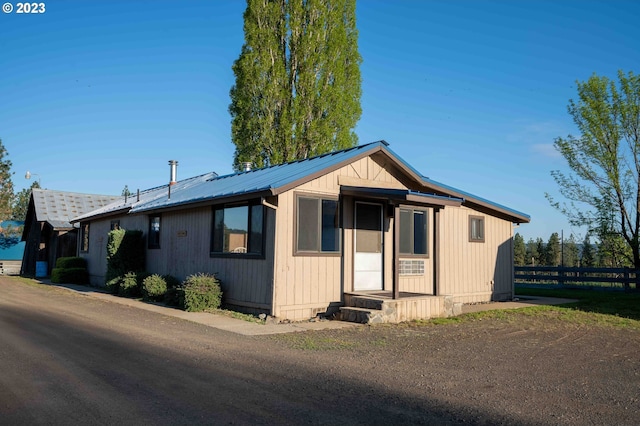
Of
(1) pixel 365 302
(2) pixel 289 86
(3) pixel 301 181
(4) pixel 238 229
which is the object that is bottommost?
(1) pixel 365 302

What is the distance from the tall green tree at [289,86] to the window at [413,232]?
1242 centimetres

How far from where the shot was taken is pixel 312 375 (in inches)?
248

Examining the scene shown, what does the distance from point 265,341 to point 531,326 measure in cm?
609

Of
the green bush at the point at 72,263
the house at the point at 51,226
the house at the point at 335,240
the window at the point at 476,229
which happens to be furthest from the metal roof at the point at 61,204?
the window at the point at 476,229

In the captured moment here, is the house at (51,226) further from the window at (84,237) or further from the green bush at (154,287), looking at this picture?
the green bush at (154,287)

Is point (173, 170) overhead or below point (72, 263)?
overhead

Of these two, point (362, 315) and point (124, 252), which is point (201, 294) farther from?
point (124, 252)

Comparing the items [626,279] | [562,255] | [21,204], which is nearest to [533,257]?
[562,255]

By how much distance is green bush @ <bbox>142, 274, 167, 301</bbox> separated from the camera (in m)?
14.1

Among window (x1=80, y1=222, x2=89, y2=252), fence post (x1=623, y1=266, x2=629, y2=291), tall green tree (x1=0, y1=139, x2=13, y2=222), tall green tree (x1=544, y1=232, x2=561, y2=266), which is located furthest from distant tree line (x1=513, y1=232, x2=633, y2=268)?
tall green tree (x1=0, y1=139, x2=13, y2=222)

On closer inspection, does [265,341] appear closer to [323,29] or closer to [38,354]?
[38,354]

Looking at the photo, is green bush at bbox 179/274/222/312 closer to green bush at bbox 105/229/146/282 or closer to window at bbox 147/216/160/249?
window at bbox 147/216/160/249

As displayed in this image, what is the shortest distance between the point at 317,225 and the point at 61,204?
2271 centimetres

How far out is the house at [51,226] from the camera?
86.0 ft
